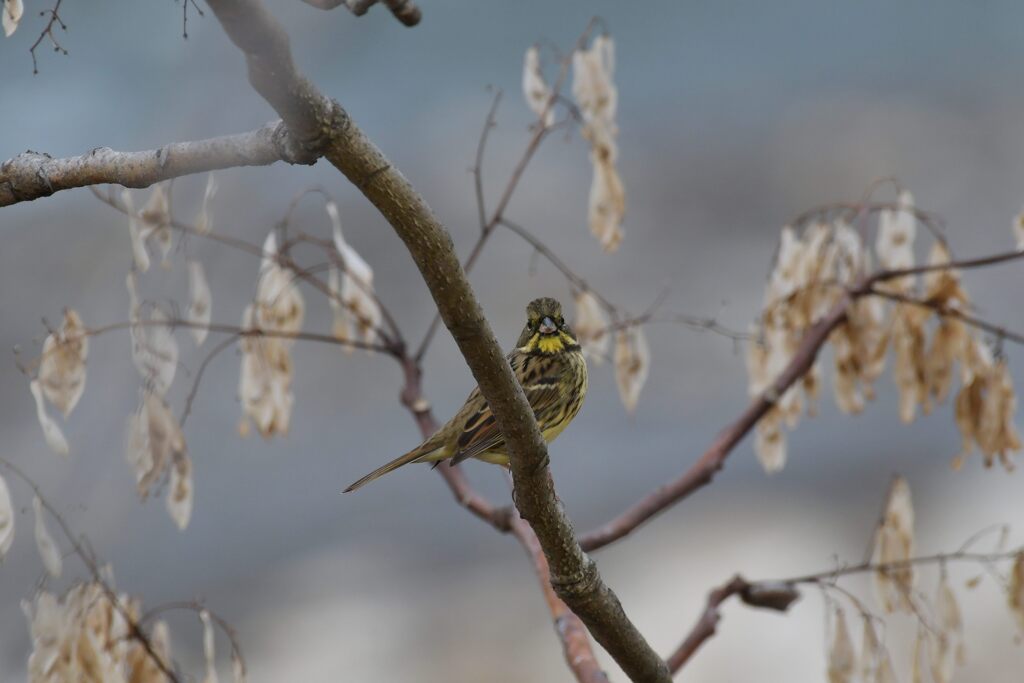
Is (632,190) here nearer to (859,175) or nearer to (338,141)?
(859,175)

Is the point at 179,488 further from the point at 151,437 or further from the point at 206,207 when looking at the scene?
the point at 206,207

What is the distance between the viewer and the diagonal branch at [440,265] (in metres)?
1.29

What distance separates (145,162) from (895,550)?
235cm

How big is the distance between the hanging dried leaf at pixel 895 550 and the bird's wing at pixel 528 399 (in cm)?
100

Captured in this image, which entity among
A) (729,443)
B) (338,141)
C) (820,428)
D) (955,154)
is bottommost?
(338,141)

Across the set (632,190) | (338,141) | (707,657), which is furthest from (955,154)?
(338,141)

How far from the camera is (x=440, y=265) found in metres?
1.50

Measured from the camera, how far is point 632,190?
7938 millimetres

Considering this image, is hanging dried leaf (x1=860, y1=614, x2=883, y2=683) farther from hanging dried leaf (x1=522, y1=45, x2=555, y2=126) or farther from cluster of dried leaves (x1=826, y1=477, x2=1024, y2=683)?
hanging dried leaf (x1=522, y1=45, x2=555, y2=126)

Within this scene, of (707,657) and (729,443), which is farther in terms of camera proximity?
(707,657)

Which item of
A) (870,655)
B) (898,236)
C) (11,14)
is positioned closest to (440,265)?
(11,14)

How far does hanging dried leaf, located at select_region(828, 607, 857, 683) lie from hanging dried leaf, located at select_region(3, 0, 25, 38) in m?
2.30

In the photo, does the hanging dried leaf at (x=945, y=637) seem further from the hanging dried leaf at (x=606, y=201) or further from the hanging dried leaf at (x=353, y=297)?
the hanging dried leaf at (x=353, y=297)

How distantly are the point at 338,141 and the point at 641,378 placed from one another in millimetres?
2002
